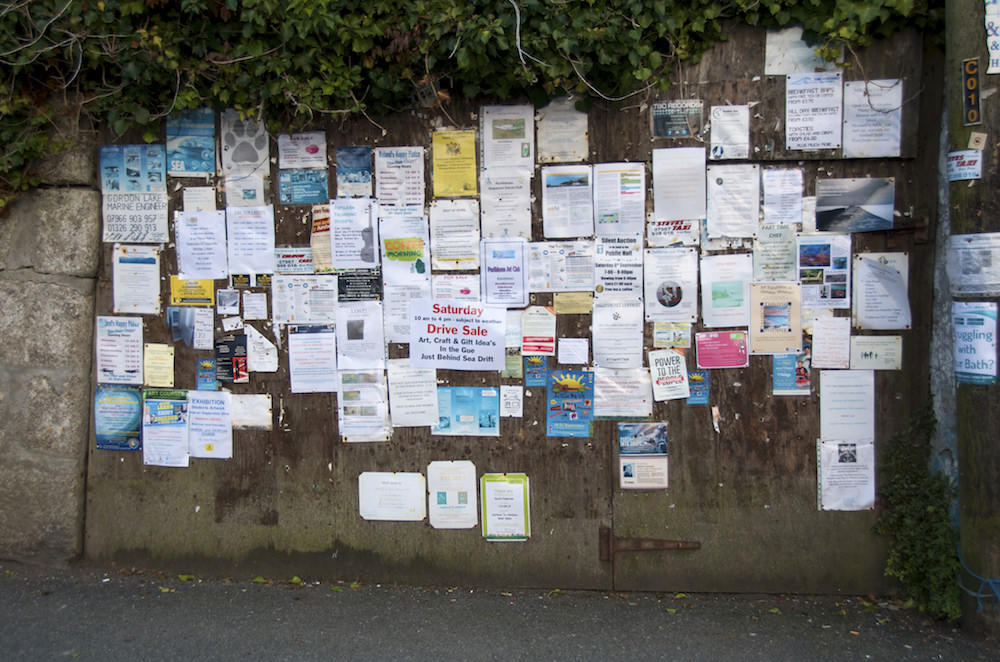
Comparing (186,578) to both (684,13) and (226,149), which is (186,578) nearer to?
(226,149)

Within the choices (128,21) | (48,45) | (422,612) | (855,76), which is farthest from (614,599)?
(48,45)

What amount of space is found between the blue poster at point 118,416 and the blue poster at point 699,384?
327cm

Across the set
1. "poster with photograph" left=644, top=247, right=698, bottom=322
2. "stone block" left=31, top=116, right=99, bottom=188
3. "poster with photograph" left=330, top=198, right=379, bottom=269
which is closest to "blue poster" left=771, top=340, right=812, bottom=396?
"poster with photograph" left=644, top=247, right=698, bottom=322

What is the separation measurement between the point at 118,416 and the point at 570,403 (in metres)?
2.73

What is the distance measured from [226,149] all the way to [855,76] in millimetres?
3536

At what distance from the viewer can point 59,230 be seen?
4.19 metres

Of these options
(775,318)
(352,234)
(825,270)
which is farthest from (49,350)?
(825,270)

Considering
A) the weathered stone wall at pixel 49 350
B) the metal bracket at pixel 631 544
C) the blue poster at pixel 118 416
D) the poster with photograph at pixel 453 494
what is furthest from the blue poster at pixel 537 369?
the weathered stone wall at pixel 49 350

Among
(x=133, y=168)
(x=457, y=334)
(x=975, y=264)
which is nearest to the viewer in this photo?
(x=975, y=264)

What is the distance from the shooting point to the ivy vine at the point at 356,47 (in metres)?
3.56

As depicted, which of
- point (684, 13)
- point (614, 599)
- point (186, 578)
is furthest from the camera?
point (186, 578)

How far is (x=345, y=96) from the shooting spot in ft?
12.4

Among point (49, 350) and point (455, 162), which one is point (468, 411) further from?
point (49, 350)

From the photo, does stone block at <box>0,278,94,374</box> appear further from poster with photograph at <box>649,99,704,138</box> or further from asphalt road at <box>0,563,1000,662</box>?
poster with photograph at <box>649,99,704,138</box>
